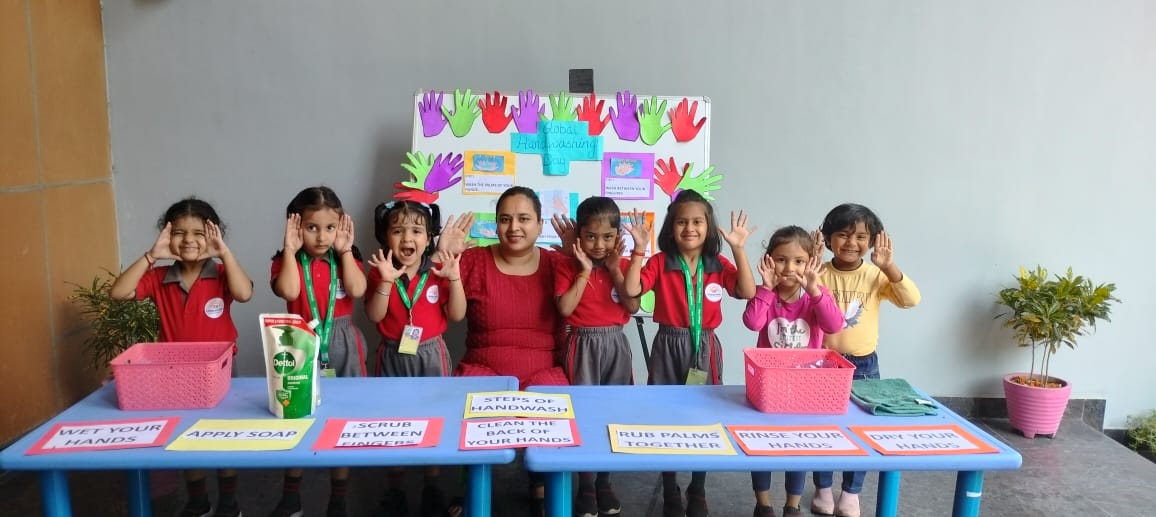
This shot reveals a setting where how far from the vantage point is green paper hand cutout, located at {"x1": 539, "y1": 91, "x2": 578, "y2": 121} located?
10.6 ft

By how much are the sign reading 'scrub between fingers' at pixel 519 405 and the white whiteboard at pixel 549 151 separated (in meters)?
1.41

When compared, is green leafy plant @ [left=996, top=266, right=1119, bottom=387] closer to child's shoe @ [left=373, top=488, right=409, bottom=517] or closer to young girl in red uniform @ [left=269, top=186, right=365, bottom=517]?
child's shoe @ [left=373, top=488, right=409, bottom=517]

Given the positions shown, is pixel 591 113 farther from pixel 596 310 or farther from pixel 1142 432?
pixel 1142 432

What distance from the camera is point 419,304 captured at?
8.32 feet

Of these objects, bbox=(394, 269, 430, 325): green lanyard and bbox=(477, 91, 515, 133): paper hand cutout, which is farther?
bbox=(477, 91, 515, 133): paper hand cutout

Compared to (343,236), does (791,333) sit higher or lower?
lower

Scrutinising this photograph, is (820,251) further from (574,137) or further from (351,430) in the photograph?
(351,430)

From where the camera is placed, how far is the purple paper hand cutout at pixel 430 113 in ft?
10.5

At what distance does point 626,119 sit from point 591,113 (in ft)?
0.51

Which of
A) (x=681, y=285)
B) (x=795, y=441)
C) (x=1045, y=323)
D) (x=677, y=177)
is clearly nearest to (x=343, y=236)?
(x=681, y=285)

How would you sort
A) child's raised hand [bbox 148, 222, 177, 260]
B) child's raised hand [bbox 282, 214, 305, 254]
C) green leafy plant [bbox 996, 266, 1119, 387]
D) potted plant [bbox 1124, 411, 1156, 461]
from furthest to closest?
1. potted plant [bbox 1124, 411, 1156, 461]
2. green leafy plant [bbox 996, 266, 1119, 387]
3. child's raised hand [bbox 282, 214, 305, 254]
4. child's raised hand [bbox 148, 222, 177, 260]

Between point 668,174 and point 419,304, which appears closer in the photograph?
point 419,304

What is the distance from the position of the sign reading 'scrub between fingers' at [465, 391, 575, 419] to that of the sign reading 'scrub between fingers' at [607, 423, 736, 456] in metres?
0.16

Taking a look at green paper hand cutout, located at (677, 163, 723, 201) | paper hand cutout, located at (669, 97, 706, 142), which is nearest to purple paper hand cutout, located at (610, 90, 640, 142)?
paper hand cutout, located at (669, 97, 706, 142)
